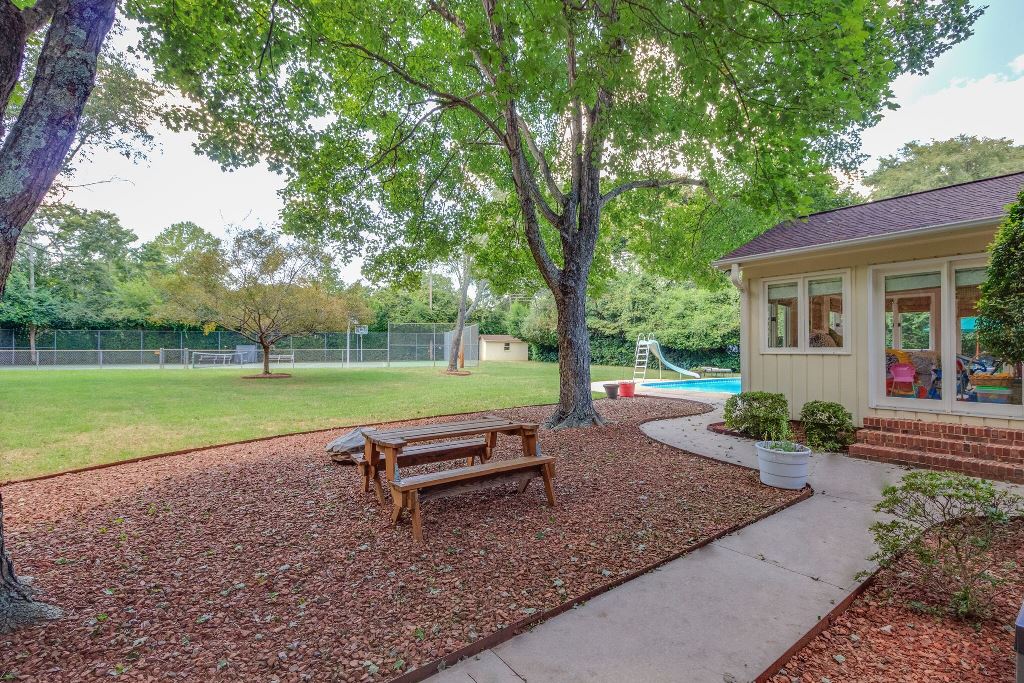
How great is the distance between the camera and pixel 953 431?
5277 millimetres

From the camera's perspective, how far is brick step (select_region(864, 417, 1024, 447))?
4961 millimetres

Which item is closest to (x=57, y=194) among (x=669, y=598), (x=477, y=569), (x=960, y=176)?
(x=477, y=569)

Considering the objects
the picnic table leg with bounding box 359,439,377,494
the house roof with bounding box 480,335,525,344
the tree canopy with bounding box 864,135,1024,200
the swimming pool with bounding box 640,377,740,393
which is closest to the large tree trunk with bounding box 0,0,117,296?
the picnic table leg with bounding box 359,439,377,494

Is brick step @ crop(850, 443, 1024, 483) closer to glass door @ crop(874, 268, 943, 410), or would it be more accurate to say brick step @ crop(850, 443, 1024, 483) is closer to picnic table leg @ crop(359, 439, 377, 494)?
glass door @ crop(874, 268, 943, 410)

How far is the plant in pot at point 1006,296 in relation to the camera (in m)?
3.58

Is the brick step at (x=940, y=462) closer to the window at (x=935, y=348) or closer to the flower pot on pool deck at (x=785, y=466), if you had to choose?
the window at (x=935, y=348)

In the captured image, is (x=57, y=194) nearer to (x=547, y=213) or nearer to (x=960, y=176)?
(x=547, y=213)

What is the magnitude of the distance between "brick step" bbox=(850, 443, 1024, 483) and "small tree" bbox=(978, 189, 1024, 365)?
1.60 metres

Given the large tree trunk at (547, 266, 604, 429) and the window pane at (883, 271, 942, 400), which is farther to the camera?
the large tree trunk at (547, 266, 604, 429)

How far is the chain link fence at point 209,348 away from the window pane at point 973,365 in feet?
59.0

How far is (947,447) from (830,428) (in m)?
1.11

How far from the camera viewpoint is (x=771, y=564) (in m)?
2.88

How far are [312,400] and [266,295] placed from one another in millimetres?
6168

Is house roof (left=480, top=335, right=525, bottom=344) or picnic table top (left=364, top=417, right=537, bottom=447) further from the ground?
house roof (left=480, top=335, right=525, bottom=344)
